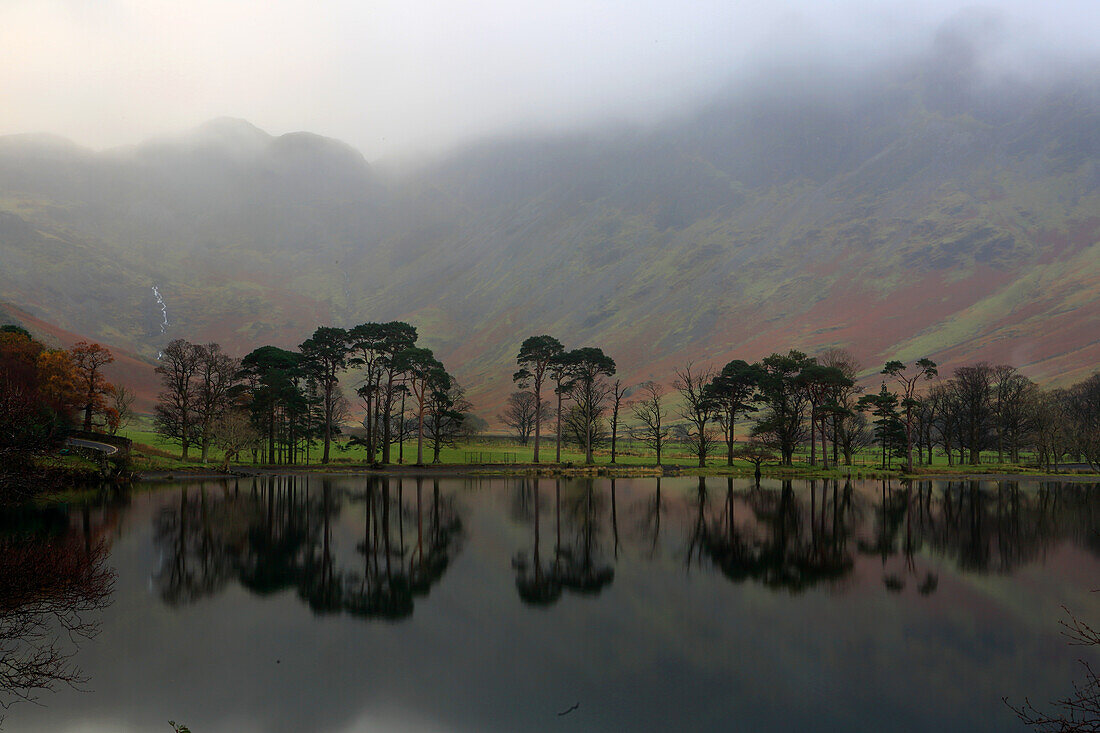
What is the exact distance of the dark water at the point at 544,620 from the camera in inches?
525

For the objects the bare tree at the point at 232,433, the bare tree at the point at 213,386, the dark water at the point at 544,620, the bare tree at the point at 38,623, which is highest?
the bare tree at the point at 213,386

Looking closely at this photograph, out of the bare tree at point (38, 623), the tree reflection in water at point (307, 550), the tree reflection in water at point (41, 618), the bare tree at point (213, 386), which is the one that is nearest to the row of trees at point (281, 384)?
the bare tree at point (213, 386)

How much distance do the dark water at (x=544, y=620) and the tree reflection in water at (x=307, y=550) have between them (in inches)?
6.8

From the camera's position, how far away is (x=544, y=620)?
19.0 meters

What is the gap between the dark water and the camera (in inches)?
525

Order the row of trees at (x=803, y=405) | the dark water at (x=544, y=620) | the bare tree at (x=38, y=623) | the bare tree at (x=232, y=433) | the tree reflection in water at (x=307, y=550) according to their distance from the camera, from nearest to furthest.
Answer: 1. the bare tree at (x=38, y=623)
2. the dark water at (x=544, y=620)
3. the tree reflection in water at (x=307, y=550)
4. the bare tree at (x=232, y=433)
5. the row of trees at (x=803, y=405)

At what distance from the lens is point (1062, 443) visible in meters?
91.8

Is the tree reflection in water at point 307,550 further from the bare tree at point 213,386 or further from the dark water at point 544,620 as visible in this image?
the bare tree at point 213,386

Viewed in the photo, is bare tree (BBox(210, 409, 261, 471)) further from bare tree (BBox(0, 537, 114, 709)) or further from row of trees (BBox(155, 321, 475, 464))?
bare tree (BBox(0, 537, 114, 709))

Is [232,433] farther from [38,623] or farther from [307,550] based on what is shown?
[38,623]

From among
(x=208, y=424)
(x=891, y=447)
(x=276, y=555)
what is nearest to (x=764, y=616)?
(x=276, y=555)

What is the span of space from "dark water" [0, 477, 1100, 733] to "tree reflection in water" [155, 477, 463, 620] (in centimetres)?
17

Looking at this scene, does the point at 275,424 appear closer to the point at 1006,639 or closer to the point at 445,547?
the point at 445,547

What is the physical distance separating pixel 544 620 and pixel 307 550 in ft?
44.5
